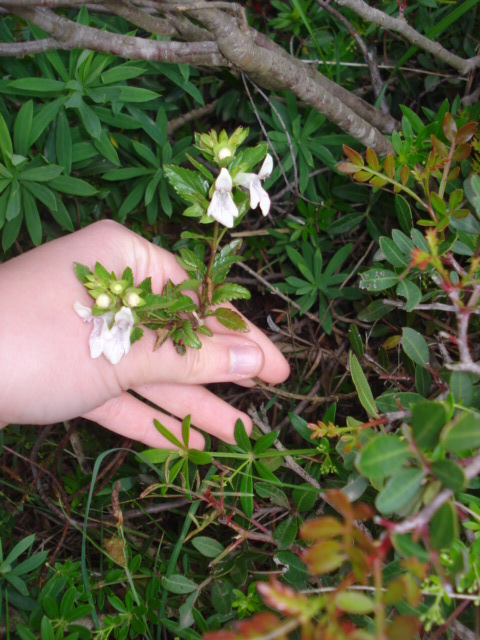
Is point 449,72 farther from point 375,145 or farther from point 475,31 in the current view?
point 375,145

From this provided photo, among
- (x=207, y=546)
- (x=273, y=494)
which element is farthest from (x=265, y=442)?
(x=207, y=546)

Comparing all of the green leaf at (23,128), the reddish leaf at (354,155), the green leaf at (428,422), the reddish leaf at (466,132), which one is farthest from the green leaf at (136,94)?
the green leaf at (428,422)

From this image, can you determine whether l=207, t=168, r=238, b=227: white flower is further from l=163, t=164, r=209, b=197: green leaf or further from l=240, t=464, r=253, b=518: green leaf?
l=240, t=464, r=253, b=518: green leaf

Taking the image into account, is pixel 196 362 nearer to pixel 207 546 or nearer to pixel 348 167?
pixel 207 546

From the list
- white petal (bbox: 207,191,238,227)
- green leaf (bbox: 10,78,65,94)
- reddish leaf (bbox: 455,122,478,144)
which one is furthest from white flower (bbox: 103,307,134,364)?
reddish leaf (bbox: 455,122,478,144)

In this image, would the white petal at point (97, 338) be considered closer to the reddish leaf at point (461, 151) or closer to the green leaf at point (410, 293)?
the green leaf at point (410, 293)
